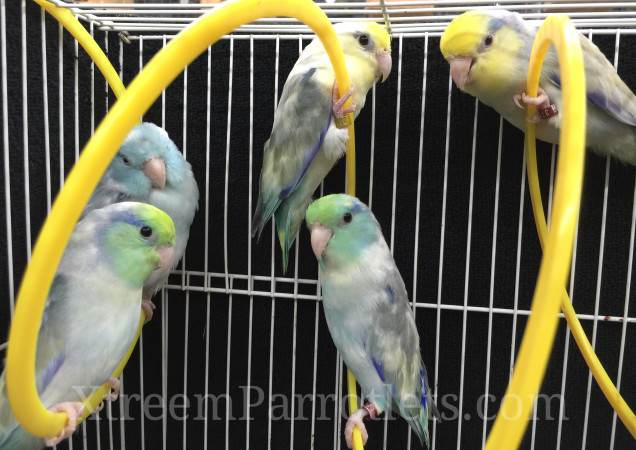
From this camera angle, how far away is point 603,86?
926 millimetres

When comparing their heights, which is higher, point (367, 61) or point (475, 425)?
point (367, 61)

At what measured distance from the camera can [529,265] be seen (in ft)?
3.88

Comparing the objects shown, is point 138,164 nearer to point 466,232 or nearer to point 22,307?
point 22,307

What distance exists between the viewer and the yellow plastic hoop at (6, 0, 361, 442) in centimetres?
44

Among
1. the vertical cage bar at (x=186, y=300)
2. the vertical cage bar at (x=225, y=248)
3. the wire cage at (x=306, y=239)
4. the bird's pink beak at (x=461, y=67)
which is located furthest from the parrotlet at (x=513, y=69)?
the vertical cage bar at (x=186, y=300)

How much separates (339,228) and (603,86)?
1.93 feet

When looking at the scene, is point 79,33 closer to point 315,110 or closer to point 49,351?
point 315,110

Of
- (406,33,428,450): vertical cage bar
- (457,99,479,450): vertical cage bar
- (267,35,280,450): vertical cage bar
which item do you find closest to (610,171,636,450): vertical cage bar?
(457,99,479,450): vertical cage bar

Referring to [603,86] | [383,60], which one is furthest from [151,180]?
[603,86]

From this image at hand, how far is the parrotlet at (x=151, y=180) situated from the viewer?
1.05 metres

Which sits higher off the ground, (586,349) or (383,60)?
(383,60)

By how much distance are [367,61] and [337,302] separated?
521 mm

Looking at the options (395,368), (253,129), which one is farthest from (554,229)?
(253,129)

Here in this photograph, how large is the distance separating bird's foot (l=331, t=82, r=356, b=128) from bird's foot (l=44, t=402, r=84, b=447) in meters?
0.69
